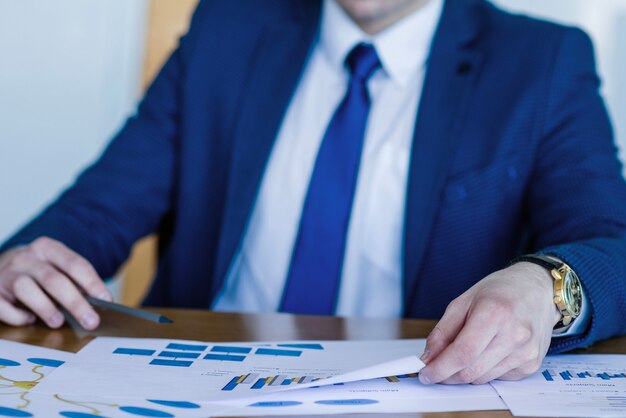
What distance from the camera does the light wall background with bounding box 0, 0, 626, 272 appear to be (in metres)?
2.67

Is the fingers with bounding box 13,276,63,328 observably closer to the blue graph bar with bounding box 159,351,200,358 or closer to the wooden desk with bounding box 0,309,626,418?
the wooden desk with bounding box 0,309,626,418

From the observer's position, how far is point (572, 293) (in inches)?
31.8

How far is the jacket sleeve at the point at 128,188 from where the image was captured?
1.19m

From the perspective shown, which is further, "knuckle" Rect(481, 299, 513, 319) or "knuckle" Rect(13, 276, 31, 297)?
"knuckle" Rect(13, 276, 31, 297)

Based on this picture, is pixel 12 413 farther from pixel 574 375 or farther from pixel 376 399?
pixel 574 375

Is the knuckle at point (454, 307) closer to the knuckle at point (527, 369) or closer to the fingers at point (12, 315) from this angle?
the knuckle at point (527, 369)

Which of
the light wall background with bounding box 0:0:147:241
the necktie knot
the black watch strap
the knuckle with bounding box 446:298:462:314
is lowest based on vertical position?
the light wall background with bounding box 0:0:147:241

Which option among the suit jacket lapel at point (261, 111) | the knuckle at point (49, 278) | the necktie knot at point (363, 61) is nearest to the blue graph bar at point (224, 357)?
the knuckle at point (49, 278)

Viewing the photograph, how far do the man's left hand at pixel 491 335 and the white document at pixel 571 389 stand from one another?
0.8 inches

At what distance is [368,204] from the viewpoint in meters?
1.22

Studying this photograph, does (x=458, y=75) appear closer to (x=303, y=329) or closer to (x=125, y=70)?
(x=303, y=329)

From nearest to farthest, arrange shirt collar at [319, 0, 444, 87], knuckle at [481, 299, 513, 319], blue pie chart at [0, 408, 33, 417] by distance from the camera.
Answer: blue pie chart at [0, 408, 33, 417], knuckle at [481, 299, 513, 319], shirt collar at [319, 0, 444, 87]

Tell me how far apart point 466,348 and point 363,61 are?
68 cm

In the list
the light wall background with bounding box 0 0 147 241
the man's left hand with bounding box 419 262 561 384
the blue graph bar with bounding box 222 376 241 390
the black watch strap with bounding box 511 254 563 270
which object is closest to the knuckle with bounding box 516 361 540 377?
the man's left hand with bounding box 419 262 561 384
